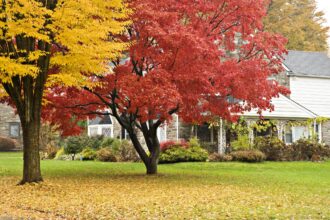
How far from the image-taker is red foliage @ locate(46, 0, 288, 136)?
57.5 ft

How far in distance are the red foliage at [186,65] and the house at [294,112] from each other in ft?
42.6

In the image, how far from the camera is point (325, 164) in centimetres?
2908

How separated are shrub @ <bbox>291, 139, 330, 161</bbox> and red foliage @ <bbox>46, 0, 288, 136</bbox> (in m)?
12.1

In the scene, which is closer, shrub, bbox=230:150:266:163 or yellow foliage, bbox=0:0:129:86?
yellow foliage, bbox=0:0:129:86

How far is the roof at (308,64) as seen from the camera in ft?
135

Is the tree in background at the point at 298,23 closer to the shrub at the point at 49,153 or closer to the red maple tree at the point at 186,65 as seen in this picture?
the shrub at the point at 49,153

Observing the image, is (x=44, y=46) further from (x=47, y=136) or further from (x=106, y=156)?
(x=47, y=136)

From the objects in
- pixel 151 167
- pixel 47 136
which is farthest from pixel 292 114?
pixel 47 136

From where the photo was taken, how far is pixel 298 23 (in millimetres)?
54500

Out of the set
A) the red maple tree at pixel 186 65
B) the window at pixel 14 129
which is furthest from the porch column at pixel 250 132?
the window at pixel 14 129

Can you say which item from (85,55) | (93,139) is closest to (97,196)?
(85,55)

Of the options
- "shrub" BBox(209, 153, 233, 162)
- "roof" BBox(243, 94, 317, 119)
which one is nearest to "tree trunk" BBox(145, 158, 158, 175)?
"shrub" BBox(209, 153, 233, 162)

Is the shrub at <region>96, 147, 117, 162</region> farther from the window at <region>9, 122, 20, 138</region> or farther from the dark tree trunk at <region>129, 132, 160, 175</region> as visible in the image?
the window at <region>9, 122, 20, 138</region>

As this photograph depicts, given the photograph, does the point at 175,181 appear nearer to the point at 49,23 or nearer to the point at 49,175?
the point at 49,175
